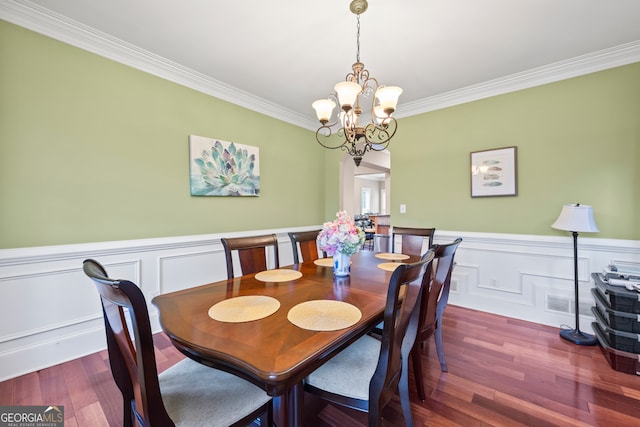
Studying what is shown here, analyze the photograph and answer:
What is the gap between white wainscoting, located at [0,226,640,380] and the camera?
6.18ft

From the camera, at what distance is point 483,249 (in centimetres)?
303

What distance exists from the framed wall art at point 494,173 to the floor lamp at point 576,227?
571mm

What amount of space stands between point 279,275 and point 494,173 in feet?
8.65

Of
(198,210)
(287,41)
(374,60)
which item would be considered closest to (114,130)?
(198,210)

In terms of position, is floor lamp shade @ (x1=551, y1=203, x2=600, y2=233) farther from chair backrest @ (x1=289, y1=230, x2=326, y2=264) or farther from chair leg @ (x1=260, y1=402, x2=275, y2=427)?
chair leg @ (x1=260, y1=402, x2=275, y2=427)

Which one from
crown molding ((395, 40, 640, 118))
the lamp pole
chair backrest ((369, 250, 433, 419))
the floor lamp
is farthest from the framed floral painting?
the lamp pole

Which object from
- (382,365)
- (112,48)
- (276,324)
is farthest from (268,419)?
(112,48)

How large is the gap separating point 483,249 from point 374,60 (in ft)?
7.69

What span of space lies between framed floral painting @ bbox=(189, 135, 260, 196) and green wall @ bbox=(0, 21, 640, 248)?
86mm

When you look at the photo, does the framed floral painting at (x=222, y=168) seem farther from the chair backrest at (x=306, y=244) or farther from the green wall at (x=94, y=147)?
the chair backrest at (x=306, y=244)

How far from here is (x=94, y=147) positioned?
2.16m

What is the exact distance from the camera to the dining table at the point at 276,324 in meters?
0.84

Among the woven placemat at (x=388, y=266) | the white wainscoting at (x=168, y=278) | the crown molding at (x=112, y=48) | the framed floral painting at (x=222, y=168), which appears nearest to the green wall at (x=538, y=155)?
the white wainscoting at (x=168, y=278)

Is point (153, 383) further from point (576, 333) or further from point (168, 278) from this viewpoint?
point (576, 333)
